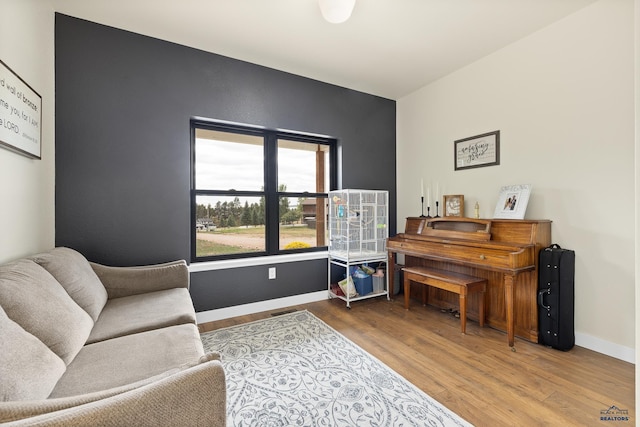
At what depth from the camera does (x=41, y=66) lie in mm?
2084

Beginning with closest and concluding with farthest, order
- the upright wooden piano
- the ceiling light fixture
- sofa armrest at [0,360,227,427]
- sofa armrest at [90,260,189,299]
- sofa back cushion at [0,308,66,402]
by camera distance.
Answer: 1. sofa armrest at [0,360,227,427]
2. sofa back cushion at [0,308,66,402]
3. the ceiling light fixture
4. sofa armrest at [90,260,189,299]
5. the upright wooden piano

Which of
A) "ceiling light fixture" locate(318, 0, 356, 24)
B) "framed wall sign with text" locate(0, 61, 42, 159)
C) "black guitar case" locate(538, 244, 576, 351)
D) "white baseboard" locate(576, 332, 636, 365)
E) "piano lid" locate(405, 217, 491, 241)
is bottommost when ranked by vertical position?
"white baseboard" locate(576, 332, 636, 365)

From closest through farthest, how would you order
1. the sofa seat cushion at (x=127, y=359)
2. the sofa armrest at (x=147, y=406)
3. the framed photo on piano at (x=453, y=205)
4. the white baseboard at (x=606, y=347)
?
the sofa armrest at (x=147, y=406), the sofa seat cushion at (x=127, y=359), the white baseboard at (x=606, y=347), the framed photo on piano at (x=453, y=205)

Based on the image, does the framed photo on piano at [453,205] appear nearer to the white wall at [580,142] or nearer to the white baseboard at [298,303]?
the white wall at [580,142]

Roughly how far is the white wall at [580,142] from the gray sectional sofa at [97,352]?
277 centimetres

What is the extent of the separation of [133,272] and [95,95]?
1.49m

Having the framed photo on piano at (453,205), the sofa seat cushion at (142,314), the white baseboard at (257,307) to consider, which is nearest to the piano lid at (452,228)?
the framed photo on piano at (453,205)

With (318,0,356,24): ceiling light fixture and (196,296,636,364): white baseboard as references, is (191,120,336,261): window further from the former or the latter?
(318,0,356,24): ceiling light fixture

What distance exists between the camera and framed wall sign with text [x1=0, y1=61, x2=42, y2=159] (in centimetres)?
160

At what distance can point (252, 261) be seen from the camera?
3045 mm

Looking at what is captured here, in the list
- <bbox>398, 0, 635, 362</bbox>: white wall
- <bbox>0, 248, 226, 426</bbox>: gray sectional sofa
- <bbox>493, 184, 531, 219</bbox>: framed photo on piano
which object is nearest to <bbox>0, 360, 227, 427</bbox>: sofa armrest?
<bbox>0, 248, 226, 426</bbox>: gray sectional sofa

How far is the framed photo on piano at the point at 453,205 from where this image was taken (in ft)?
10.2

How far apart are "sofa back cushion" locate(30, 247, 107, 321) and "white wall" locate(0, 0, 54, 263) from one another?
0.72 ft

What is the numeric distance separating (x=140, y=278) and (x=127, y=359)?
3.61 feet
